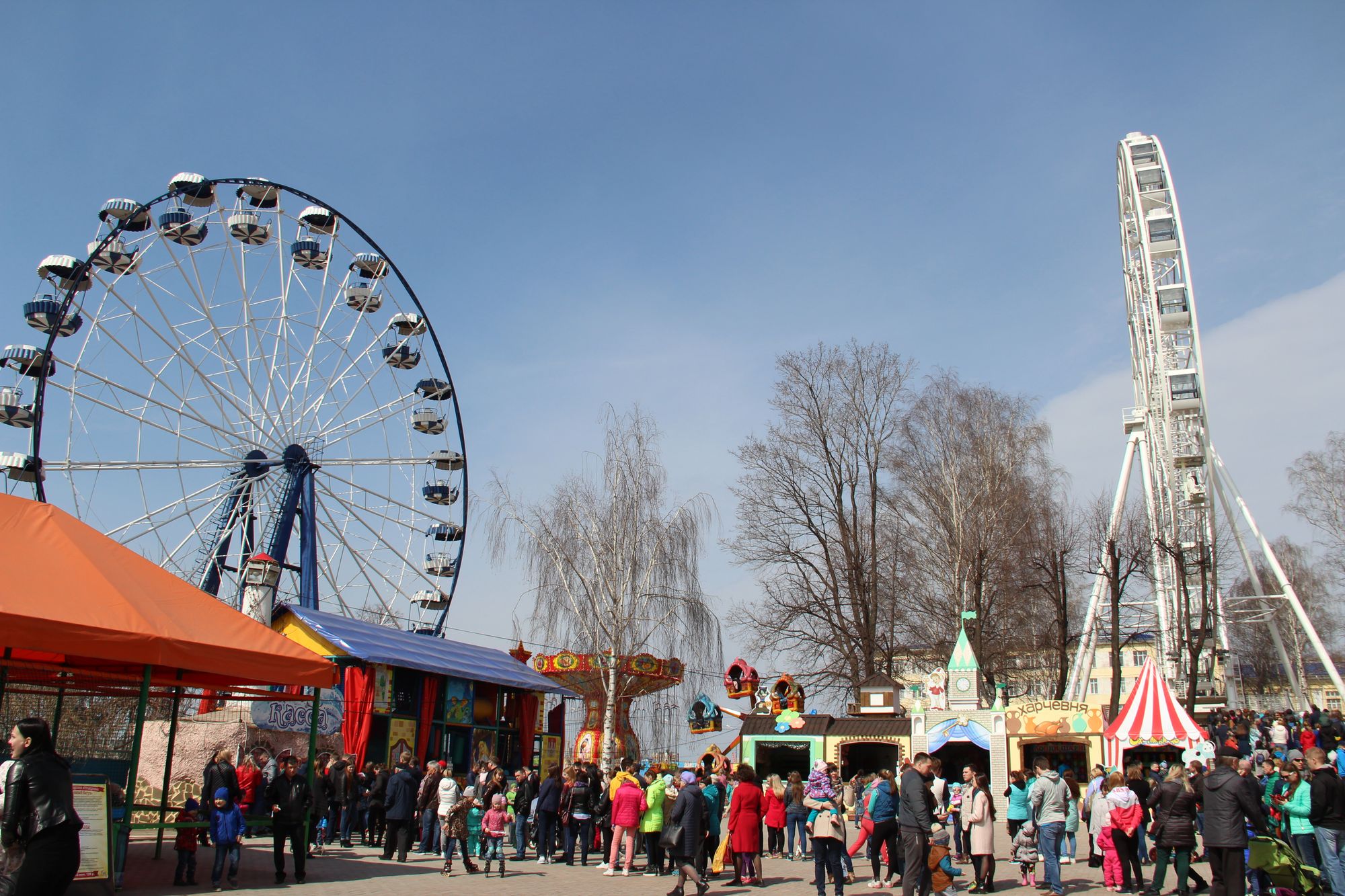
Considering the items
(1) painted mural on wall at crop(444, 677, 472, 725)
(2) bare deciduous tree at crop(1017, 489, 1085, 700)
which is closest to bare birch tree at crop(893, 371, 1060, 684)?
(2) bare deciduous tree at crop(1017, 489, 1085, 700)

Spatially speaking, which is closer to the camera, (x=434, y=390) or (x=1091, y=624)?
(x=434, y=390)

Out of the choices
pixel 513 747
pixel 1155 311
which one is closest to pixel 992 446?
pixel 1155 311

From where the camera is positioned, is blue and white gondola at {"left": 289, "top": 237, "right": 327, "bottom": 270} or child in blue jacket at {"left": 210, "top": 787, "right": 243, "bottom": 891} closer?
child in blue jacket at {"left": 210, "top": 787, "right": 243, "bottom": 891}

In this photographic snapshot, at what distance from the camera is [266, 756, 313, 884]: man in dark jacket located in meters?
10.6

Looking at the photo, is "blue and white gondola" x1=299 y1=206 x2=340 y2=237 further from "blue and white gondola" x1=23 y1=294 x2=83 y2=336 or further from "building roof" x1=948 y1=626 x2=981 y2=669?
"building roof" x1=948 y1=626 x2=981 y2=669

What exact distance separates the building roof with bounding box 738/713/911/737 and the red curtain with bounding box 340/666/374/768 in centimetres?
1158

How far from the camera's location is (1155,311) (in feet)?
115

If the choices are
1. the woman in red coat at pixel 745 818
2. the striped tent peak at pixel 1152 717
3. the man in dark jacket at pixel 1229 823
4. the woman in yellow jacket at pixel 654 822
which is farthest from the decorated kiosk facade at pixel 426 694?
the man in dark jacket at pixel 1229 823

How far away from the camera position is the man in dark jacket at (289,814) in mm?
10633

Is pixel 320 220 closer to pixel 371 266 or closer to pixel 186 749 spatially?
pixel 371 266

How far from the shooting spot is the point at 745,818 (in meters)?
11.5

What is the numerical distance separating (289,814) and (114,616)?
291 cm

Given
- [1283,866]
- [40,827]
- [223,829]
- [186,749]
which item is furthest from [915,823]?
[186,749]

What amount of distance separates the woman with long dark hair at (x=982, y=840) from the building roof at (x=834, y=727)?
1482 cm
